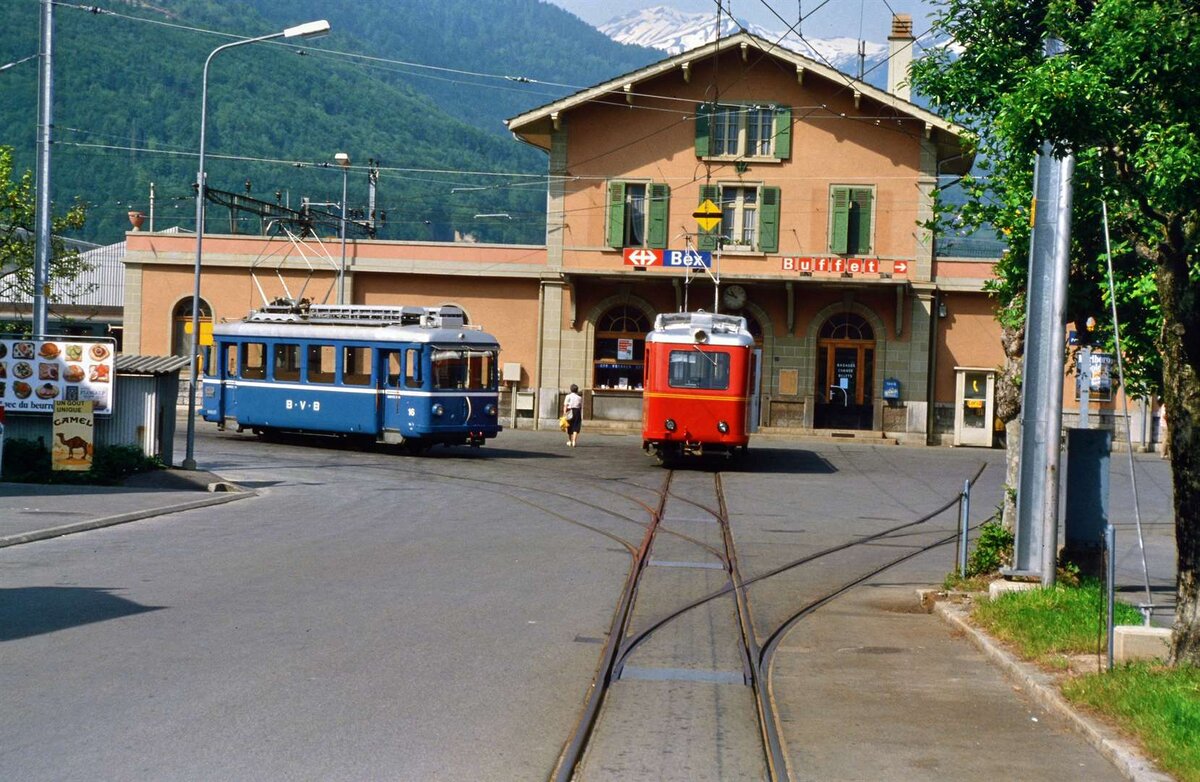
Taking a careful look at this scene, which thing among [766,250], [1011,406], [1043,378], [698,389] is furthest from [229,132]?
[1043,378]

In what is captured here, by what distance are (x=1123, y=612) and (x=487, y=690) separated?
5246mm

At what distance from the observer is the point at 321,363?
31.1 m

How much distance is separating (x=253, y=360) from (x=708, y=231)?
14363 mm

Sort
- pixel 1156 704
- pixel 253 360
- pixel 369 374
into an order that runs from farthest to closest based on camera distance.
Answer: pixel 253 360
pixel 369 374
pixel 1156 704

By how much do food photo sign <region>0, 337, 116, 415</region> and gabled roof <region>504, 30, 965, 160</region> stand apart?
2000 centimetres

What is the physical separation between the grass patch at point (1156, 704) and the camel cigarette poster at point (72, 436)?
52.9 ft

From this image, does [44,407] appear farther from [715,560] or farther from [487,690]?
[487,690]

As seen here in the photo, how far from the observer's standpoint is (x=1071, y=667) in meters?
8.96

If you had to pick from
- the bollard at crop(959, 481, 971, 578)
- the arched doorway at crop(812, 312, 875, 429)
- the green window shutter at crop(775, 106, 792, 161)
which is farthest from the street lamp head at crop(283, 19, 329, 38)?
the arched doorway at crop(812, 312, 875, 429)

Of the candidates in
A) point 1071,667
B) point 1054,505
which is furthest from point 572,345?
point 1071,667

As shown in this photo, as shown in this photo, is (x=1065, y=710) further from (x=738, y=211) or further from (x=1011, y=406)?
(x=738, y=211)

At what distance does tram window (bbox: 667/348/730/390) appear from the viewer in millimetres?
28422

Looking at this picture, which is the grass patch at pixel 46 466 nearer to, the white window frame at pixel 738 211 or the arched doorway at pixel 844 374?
the white window frame at pixel 738 211

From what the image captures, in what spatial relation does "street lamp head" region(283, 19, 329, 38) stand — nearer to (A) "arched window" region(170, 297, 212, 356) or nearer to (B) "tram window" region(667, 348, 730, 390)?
(B) "tram window" region(667, 348, 730, 390)
